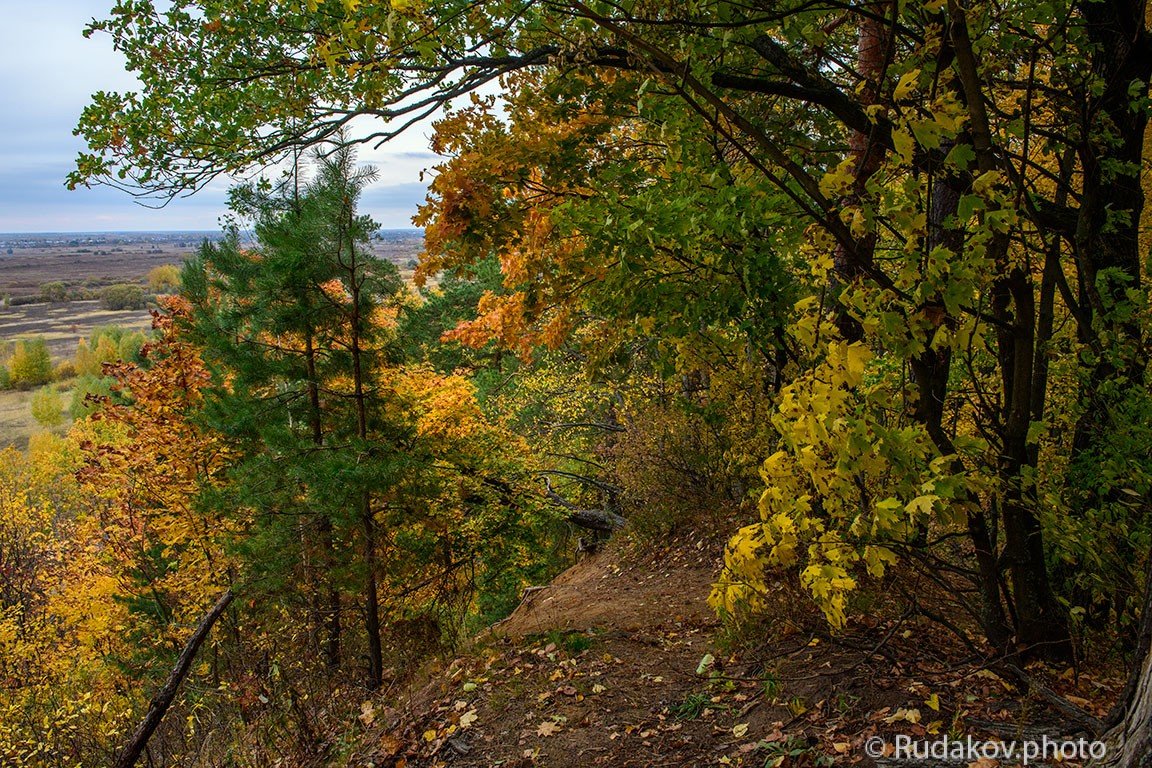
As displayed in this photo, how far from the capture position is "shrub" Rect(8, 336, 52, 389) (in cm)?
8862

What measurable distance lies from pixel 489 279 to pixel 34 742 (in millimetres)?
11964

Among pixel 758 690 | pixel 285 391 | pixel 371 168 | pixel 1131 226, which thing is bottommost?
pixel 758 690

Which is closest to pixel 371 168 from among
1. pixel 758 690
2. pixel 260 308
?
pixel 260 308

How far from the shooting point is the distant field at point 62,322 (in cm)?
11512

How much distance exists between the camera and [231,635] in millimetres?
10625

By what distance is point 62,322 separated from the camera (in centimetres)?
13200

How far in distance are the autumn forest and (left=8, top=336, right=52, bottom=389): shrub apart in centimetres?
10157

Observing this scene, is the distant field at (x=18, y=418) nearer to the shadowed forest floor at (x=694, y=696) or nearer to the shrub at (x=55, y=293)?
the shrub at (x=55, y=293)

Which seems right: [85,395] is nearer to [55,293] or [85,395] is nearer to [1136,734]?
[1136,734]

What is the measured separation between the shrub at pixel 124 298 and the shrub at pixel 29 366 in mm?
38596

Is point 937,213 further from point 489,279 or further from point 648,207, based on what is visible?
point 489,279

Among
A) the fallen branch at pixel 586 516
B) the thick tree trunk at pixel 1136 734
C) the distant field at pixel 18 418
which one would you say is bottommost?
the distant field at pixel 18 418

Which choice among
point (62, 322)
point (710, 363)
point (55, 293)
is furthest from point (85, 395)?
point (55, 293)

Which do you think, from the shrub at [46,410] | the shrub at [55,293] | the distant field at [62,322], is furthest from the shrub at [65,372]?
the shrub at [55,293]
